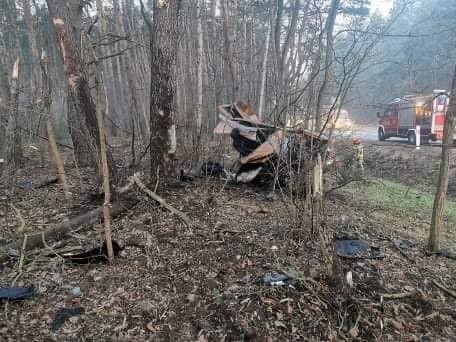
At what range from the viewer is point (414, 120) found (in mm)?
14484

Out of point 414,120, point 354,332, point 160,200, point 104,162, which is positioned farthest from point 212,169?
point 414,120

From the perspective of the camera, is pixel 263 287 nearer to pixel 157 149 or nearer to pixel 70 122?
pixel 157 149

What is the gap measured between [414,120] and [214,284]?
14450mm

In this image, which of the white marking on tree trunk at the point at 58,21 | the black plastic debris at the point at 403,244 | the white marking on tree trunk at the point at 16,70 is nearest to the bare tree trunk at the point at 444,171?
the black plastic debris at the point at 403,244

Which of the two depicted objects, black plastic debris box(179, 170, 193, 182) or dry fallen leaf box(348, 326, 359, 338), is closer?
dry fallen leaf box(348, 326, 359, 338)

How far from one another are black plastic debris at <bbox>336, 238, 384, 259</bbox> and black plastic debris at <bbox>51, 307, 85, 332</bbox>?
10.5ft

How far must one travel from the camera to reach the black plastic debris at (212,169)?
21.6 ft

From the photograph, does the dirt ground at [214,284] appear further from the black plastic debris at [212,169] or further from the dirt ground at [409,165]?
the dirt ground at [409,165]

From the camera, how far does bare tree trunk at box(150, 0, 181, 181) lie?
17.0ft

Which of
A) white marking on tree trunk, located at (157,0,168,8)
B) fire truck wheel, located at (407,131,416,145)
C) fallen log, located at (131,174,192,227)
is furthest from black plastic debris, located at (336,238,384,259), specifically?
fire truck wheel, located at (407,131,416,145)

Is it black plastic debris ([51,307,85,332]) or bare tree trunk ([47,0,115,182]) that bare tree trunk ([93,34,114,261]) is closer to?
black plastic debris ([51,307,85,332])

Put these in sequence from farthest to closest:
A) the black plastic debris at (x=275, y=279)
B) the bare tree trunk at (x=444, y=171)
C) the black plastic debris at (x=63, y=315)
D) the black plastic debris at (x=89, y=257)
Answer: the bare tree trunk at (x=444, y=171)
the black plastic debris at (x=89, y=257)
the black plastic debris at (x=275, y=279)
the black plastic debris at (x=63, y=315)

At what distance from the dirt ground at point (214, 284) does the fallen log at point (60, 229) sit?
4.3 inches

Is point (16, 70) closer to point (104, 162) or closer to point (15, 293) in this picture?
point (104, 162)
